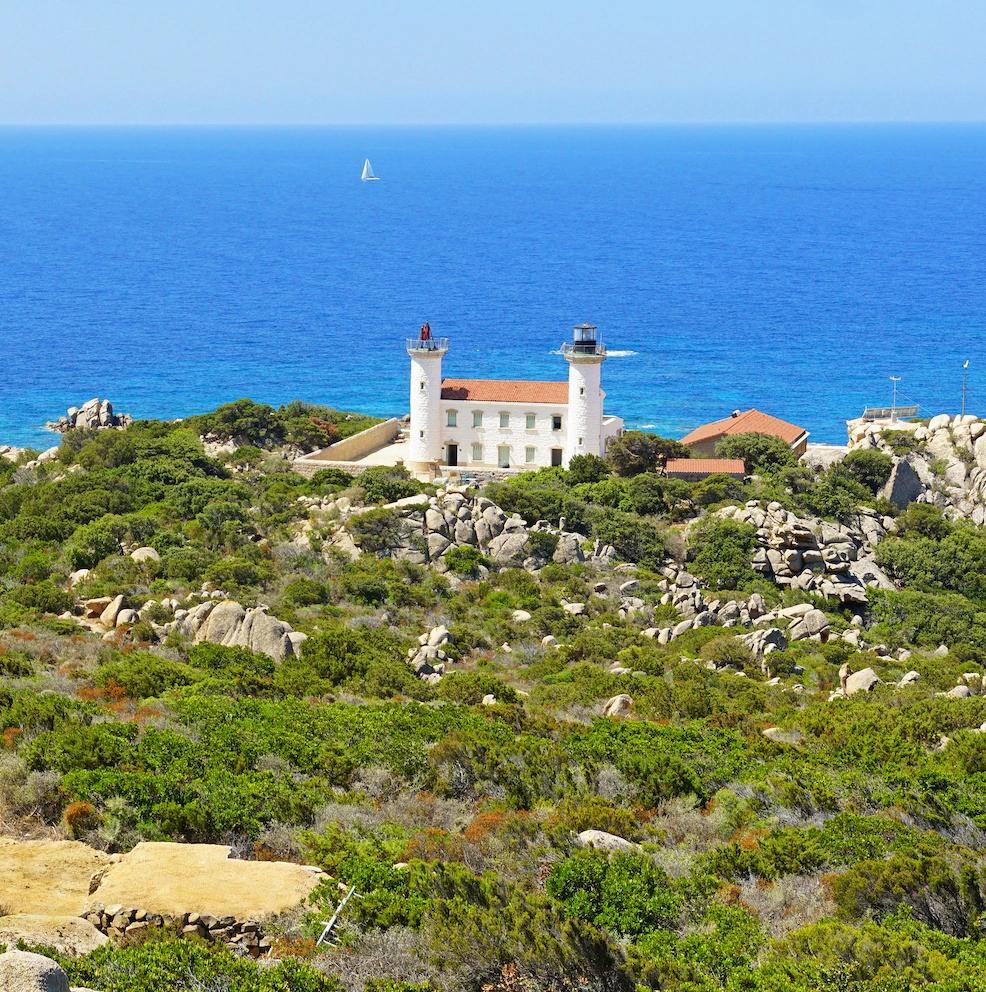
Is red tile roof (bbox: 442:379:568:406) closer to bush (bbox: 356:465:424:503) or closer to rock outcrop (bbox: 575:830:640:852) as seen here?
bush (bbox: 356:465:424:503)

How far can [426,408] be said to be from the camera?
41438mm

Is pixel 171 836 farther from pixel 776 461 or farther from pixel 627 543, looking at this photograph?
pixel 776 461

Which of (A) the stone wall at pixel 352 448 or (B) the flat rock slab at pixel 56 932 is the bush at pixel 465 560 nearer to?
(A) the stone wall at pixel 352 448

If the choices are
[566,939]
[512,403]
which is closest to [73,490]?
[512,403]

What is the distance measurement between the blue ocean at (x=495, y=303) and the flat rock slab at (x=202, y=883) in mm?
34478

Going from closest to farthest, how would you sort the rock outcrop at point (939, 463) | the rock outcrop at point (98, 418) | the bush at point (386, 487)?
the bush at point (386, 487), the rock outcrop at point (939, 463), the rock outcrop at point (98, 418)

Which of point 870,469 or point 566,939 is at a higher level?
point 566,939

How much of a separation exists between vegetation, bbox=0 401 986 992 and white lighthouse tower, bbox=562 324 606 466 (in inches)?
196

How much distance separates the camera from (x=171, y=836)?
13.8 metres

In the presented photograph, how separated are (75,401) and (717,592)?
142 feet

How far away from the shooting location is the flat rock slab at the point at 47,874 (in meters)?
11.8

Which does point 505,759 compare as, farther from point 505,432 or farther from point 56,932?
point 505,432

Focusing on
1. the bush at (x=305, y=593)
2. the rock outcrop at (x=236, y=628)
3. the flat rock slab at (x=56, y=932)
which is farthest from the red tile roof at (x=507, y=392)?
the flat rock slab at (x=56, y=932)

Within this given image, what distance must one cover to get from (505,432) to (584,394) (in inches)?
111
